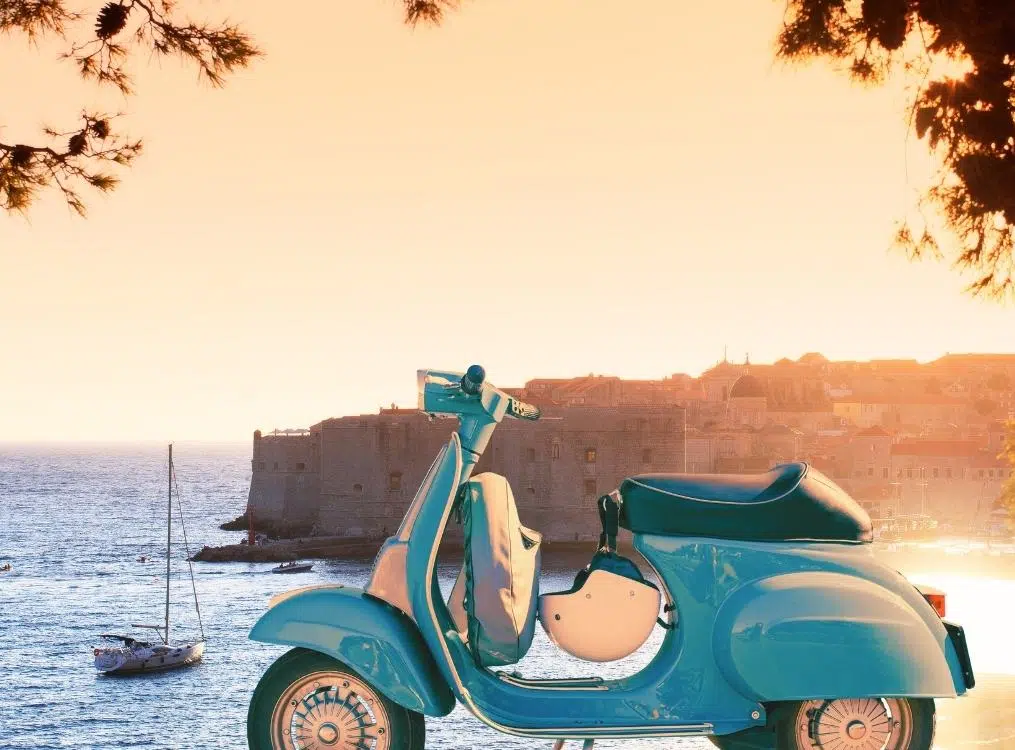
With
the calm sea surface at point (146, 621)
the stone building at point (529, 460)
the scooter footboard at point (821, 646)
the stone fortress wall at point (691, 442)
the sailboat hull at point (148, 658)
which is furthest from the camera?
the stone fortress wall at point (691, 442)

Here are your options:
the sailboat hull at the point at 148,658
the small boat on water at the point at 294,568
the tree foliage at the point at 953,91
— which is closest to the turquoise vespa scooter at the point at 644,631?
the tree foliage at the point at 953,91

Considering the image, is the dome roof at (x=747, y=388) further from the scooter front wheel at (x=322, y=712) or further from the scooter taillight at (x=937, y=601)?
the scooter front wheel at (x=322, y=712)

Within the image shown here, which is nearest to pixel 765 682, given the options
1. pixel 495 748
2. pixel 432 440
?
pixel 495 748

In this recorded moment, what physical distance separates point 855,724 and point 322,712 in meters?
1.19

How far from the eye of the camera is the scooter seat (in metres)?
3.00

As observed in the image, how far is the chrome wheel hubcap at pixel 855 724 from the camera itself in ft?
9.78

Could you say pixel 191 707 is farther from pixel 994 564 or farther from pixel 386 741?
pixel 994 564

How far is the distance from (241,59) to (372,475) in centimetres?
4601

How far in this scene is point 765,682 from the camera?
2938 mm

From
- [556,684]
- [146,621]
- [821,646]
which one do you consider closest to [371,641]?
[556,684]

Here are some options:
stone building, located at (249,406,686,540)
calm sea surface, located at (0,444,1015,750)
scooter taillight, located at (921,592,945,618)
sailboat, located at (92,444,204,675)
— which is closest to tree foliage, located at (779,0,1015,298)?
scooter taillight, located at (921,592,945,618)

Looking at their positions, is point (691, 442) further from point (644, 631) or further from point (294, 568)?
point (644, 631)

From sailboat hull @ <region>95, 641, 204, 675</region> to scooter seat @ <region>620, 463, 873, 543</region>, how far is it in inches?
1261

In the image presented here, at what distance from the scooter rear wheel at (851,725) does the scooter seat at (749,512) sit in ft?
1.21
